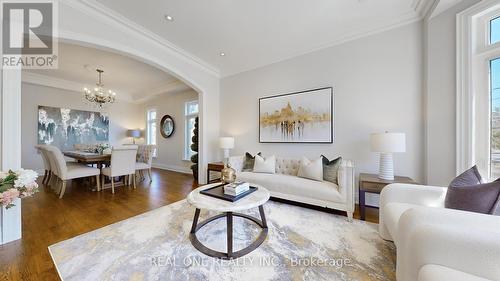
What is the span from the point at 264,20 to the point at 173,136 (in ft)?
15.5

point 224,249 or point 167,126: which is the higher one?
point 167,126

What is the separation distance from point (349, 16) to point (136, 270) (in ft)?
12.6

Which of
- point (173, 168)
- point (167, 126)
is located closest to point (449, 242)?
point (173, 168)

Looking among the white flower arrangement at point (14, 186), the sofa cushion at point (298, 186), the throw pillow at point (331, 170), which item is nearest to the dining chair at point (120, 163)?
the white flower arrangement at point (14, 186)

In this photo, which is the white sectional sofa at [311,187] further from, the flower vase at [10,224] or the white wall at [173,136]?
the white wall at [173,136]

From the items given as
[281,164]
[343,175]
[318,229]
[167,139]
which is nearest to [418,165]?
[343,175]

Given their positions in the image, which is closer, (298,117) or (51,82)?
(298,117)

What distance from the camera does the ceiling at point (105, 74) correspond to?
3709 millimetres

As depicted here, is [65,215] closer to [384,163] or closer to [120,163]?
[120,163]

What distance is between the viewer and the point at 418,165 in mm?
2504

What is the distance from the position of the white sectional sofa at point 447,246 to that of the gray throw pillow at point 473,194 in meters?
0.23

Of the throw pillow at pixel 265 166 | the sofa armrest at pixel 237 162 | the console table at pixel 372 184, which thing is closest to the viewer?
the console table at pixel 372 184

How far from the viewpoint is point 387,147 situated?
7.48ft

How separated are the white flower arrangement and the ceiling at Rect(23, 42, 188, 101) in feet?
9.59
